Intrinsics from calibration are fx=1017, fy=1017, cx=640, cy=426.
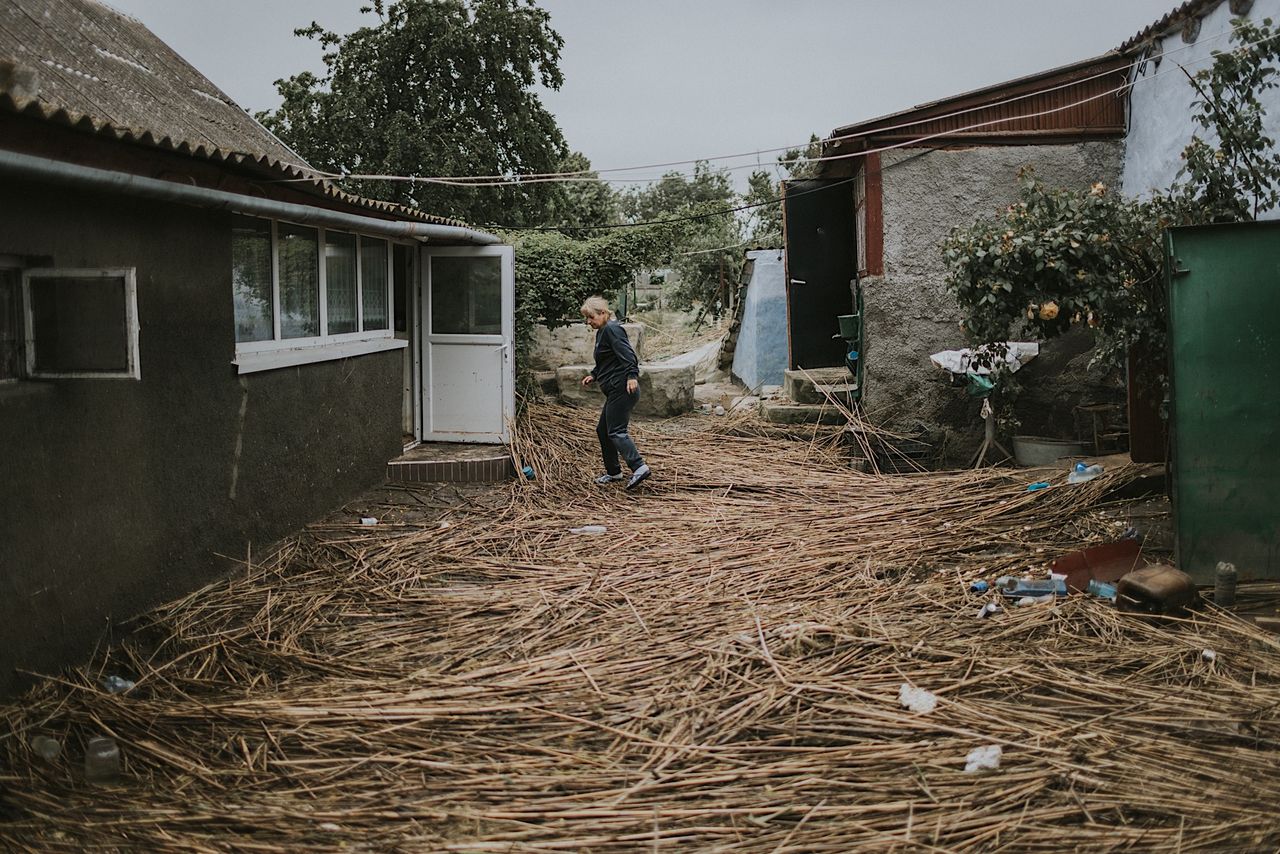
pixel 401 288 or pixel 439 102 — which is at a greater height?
pixel 439 102

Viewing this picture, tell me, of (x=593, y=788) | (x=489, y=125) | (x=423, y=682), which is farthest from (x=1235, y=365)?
(x=489, y=125)

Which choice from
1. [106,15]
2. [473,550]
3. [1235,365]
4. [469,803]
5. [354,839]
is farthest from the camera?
[106,15]

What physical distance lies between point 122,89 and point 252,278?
147cm

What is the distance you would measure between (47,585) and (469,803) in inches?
97.5

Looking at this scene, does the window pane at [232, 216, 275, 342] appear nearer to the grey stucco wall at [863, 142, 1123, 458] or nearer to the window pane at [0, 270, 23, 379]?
the window pane at [0, 270, 23, 379]

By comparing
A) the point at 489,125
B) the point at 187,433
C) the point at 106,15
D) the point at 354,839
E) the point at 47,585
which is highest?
the point at 489,125

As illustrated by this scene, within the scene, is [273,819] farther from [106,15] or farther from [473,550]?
[106,15]

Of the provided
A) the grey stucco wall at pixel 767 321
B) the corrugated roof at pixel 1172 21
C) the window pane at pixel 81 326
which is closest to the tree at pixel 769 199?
the grey stucco wall at pixel 767 321

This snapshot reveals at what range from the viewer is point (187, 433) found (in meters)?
6.06

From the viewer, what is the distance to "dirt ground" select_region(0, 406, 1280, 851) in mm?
3432

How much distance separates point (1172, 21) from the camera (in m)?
9.23

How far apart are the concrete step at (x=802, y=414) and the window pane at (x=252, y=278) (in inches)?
257

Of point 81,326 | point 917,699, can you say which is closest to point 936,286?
point 917,699

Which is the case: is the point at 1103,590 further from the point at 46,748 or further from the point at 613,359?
the point at 46,748
